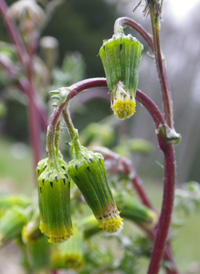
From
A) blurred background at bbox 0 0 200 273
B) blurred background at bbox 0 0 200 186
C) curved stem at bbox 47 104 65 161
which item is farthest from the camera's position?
blurred background at bbox 0 0 200 186

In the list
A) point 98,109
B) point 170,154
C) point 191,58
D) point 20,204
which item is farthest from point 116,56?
point 98,109

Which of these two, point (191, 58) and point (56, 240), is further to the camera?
point (191, 58)

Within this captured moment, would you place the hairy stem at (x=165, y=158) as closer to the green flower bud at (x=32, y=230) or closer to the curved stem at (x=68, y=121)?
the curved stem at (x=68, y=121)

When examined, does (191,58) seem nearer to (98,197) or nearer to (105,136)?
(105,136)

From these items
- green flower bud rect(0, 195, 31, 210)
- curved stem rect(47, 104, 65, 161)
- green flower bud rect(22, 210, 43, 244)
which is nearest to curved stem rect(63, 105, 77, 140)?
curved stem rect(47, 104, 65, 161)

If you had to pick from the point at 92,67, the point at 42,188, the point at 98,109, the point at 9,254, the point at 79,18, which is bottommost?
the point at 9,254

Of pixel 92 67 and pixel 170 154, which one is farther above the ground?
pixel 92 67

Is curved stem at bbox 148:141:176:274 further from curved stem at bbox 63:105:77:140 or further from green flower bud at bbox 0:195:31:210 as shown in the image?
green flower bud at bbox 0:195:31:210

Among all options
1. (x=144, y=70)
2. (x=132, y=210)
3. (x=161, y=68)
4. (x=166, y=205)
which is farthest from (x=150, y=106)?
(x=144, y=70)
